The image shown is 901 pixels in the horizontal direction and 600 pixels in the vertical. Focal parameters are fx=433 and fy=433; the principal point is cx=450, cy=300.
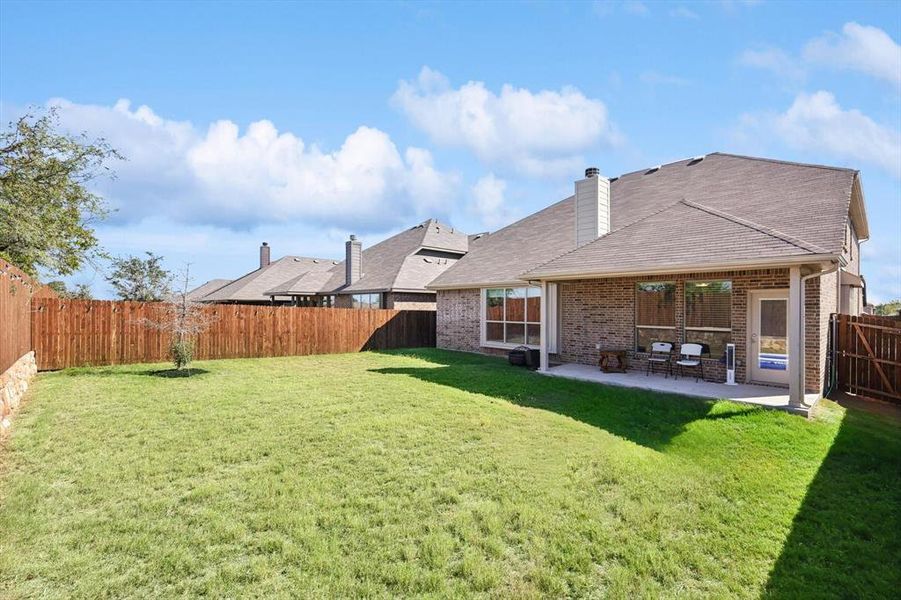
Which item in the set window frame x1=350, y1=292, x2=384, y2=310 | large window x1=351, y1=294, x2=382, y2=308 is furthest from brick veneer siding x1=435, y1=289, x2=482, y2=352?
large window x1=351, y1=294, x2=382, y2=308

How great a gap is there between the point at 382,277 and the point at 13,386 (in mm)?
16534

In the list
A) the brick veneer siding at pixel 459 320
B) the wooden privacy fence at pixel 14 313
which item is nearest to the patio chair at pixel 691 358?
the brick veneer siding at pixel 459 320

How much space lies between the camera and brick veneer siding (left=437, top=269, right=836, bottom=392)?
928cm

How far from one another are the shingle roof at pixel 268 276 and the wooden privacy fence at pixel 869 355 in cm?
2816

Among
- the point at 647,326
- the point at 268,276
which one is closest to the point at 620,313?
the point at 647,326

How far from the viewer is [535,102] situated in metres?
14.0

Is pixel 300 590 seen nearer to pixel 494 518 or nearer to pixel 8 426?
pixel 494 518

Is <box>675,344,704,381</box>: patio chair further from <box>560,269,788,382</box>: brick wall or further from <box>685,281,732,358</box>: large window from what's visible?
<box>685,281,732,358</box>: large window

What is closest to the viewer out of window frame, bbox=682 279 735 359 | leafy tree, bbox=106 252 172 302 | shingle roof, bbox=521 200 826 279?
shingle roof, bbox=521 200 826 279

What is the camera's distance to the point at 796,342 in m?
8.05

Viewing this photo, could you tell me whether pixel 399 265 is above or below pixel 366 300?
above

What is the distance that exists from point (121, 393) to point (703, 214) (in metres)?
14.3

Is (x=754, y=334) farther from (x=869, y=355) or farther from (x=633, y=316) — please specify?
(x=869, y=355)

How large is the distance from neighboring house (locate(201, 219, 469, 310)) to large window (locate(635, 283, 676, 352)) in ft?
36.5
